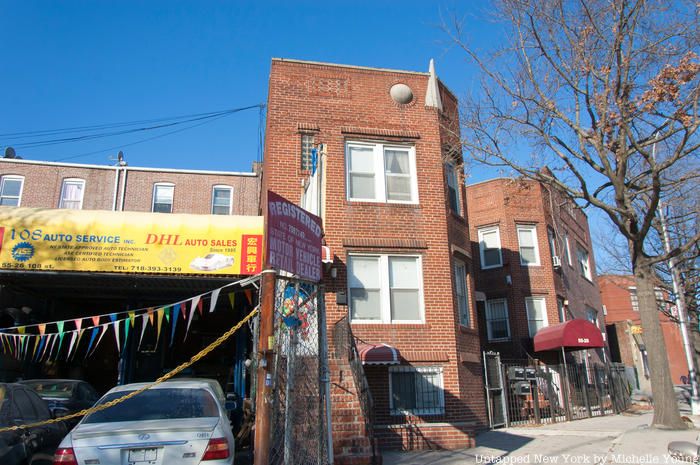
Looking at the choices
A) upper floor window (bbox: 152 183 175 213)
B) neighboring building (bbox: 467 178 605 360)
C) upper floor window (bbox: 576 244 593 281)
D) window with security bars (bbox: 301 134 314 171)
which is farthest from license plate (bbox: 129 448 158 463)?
upper floor window (bbox: 576 244 593 281)

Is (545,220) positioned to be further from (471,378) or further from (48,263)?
(48,263)

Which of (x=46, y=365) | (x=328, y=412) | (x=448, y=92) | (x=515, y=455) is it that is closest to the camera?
(x=328, y=412)

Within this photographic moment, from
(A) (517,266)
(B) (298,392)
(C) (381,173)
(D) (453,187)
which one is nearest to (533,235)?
(A) (517,266)

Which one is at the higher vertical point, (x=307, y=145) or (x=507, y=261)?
(x=307, y=145)

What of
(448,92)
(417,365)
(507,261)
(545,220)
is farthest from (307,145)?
(545,220)

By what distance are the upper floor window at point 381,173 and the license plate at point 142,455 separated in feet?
28.9

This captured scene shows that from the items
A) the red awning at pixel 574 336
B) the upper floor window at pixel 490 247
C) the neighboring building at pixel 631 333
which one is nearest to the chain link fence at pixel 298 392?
the red awning at pixel 574 336

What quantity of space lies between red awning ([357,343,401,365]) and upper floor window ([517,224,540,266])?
11884 mm

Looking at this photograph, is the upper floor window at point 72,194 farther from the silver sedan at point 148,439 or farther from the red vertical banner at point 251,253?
the silver sedan at point 148,439

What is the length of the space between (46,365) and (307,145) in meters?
11.4

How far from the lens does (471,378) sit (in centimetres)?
1288

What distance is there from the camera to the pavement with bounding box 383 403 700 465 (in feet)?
29.1

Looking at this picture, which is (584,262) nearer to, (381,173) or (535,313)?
(535,313)

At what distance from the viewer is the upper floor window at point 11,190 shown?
23531 millimetres
